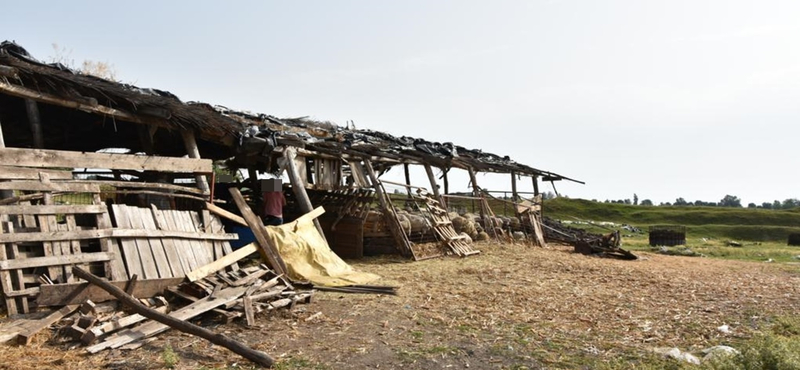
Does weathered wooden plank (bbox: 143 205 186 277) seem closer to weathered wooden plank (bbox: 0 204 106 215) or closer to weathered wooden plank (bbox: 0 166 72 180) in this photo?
weathered wooden plank (bbox: 0 204 106 215)

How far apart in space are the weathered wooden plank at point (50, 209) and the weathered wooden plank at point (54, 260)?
60 centimetres

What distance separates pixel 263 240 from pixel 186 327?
3.69 meters

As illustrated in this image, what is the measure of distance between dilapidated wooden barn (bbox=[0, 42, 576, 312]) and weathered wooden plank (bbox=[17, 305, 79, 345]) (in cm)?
48

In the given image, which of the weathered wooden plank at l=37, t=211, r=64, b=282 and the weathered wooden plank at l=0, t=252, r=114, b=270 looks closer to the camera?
the weathered wooden plank at l=0, t=252, r=114, b=270

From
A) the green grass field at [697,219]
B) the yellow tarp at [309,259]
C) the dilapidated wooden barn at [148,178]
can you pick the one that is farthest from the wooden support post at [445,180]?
the green grass field at [697,219]

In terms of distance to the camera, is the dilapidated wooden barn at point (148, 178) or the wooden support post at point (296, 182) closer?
the dilapidated wooden barn at point (148, 178)

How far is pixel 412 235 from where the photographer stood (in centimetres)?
1462

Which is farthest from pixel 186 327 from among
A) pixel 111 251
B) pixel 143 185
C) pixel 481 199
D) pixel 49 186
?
pixel 481 199

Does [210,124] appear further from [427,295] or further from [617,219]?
[617,219]

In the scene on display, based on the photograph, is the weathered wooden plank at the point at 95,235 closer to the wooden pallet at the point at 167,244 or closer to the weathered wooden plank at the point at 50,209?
the wooden pallet at the point at 167,244

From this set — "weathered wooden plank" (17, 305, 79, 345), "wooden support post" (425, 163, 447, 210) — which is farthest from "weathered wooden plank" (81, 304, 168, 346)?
"wooden support post" (425, 163, 447, 210)

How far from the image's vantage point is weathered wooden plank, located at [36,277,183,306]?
20.6ft

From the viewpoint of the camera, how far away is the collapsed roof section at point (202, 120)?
806 centimetres

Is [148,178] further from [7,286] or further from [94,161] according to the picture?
[7,286]
